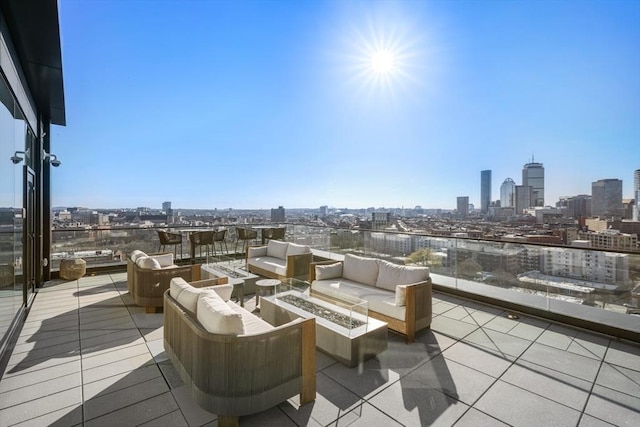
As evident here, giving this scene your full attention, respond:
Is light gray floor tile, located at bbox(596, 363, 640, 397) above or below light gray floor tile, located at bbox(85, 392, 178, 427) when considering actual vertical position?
below

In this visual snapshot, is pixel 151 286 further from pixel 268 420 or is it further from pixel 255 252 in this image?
pixel 268 420

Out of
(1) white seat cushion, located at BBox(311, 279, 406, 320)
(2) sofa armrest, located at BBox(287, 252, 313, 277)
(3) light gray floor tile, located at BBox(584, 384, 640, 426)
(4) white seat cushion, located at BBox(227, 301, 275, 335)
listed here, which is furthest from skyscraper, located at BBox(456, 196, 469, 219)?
(4) white seat cushion, located at BBox(227, 301, 275, 335)

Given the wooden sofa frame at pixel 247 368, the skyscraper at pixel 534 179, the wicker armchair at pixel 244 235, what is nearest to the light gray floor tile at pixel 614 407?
the wooden sofa frame at pixel 247 368

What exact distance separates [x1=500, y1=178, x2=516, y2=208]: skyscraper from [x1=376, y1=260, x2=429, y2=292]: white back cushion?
21.7 feet

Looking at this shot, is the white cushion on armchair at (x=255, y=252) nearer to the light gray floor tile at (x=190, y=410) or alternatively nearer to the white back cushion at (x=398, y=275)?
the white back cushion at (x=398, y=275)

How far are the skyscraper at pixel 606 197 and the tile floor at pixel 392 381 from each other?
431cm

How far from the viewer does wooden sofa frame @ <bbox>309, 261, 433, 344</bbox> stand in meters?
3.34

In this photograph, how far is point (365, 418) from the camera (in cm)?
209

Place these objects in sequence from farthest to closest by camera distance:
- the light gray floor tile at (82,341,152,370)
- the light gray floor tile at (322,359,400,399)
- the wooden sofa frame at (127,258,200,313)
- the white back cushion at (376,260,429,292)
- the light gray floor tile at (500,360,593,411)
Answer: the wooden sofa frame at (127,258,200,313)
the white back cushion at (376,260,429,292)
the light gray floor tile at (82,341,152,370)
the light gray floor tile at (322,359,400,399)
the light gray floor tile at (500,360,593,411)

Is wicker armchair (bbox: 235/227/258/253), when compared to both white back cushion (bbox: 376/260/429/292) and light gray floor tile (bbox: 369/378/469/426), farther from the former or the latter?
light gray floor tile (bbox: 369/378/469/426)

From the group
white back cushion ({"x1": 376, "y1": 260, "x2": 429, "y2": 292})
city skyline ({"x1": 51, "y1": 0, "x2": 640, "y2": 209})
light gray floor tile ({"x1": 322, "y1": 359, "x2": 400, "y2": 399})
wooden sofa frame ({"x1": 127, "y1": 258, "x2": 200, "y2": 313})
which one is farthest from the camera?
city skyline ({"x1": 51, "y1": 0, "x2": 640, "y2": 209})

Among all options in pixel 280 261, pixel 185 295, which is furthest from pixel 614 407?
pixel 280 261

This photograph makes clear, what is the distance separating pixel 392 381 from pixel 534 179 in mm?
11477

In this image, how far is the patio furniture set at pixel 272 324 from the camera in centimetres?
193
